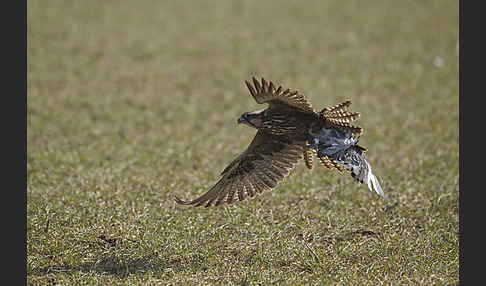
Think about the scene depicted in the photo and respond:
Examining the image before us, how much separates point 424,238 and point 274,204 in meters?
1.40

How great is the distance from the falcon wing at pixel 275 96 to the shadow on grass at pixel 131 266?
134 centimetres

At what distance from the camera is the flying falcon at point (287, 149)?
509 cm

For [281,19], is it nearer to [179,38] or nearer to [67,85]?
[179,38]

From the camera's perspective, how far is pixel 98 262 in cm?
488

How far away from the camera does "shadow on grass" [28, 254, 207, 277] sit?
187 inches

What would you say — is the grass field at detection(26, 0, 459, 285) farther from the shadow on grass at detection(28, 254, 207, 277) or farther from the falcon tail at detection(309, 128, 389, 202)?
the falcon tail at detection(309, 128, 389, 202)

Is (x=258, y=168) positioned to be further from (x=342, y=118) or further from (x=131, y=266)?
(x=131, y=266)

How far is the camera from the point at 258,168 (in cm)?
535

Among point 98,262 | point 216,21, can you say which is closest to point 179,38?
point 216,21

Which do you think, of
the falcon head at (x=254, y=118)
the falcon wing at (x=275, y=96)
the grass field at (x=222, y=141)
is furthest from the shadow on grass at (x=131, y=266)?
the falcon wing at (x=275, y=96)

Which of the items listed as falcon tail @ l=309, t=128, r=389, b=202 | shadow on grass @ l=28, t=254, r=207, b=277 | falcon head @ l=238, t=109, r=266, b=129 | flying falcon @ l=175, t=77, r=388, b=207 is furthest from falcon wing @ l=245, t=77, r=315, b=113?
shadow on grass @ l=28, t=254, r=207, b=277

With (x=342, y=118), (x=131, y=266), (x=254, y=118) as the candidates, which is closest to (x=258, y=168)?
(x=254, y=118)

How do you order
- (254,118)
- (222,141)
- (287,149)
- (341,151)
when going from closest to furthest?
(254,118), (341,151), (287,149), (222,141)

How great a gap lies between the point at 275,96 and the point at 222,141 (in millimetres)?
3150
